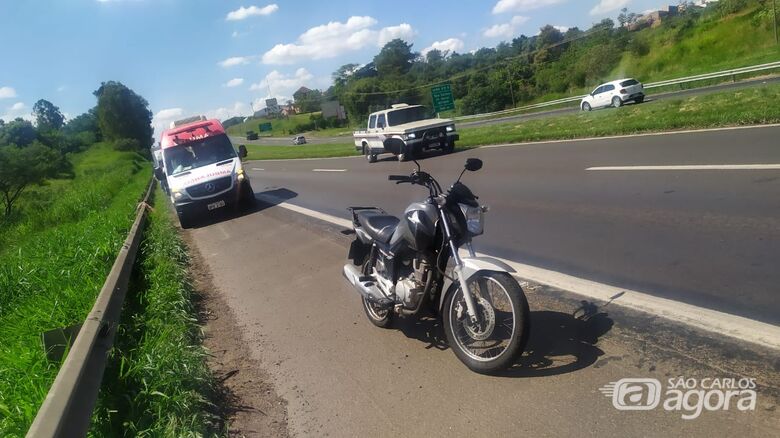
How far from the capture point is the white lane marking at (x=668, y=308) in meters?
3.52

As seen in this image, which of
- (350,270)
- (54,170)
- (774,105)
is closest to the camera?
(350,270)

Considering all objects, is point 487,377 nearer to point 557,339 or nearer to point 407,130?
point 557,339

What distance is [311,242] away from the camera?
9023 mm

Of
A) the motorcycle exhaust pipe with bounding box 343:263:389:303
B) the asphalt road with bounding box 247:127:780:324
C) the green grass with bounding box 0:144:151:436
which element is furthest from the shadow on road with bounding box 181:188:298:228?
the motorcycle exhaust pipe with bounding box 343:263:389:303

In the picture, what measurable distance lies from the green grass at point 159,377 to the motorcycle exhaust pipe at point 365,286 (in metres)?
1.36

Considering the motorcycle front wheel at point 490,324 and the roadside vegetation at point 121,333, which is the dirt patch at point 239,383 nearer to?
the roadside vegetation at point 121,333

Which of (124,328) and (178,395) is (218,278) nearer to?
(124,328)

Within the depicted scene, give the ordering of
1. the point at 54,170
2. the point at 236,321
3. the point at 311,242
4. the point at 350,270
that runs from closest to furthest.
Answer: the point at 350,270 < the point at 236,321 < the point at 311,242 < the point at 54,170

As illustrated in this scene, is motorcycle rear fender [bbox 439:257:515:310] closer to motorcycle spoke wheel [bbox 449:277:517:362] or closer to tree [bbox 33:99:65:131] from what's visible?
motorcycle spoke wheel [bbox 449:277:517:362]

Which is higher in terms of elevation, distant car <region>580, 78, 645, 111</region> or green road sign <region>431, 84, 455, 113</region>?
green road sign <region>431, 84, 455, 113</region>

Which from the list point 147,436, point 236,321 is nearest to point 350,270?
point 236,321

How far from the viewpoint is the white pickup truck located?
19.7 meters

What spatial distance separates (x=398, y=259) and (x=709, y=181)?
16.9 feet

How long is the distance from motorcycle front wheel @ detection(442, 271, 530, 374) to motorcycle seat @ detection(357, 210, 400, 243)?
2.86 feet
